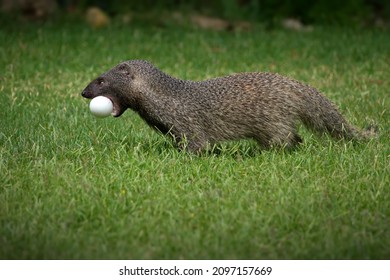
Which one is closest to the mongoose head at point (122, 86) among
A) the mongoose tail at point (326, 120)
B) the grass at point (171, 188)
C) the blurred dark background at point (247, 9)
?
the grass at point (171, 188)

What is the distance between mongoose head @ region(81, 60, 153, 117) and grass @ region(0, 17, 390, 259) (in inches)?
13.7

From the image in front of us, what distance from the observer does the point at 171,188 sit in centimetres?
531

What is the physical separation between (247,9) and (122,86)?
7115 mm

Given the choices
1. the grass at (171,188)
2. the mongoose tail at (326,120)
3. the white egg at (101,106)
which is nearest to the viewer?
the grass at (171,188)

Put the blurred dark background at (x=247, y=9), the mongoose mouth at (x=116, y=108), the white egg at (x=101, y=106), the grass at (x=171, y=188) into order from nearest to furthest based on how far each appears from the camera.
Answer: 1. the grass at (x=171, y=188)
2. the white egg at (x=101, y=106)
3. the mongoose mouth at (x=116, y=108)
4. the blurred dark background at (x=247, y=9)

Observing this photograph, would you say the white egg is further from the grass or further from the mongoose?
the grass

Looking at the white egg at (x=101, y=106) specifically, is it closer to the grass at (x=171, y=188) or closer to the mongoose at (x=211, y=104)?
the mongoose at (x=211, y=104)

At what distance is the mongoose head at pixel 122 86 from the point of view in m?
6.20

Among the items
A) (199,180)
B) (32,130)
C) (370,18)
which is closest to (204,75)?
(32,130)

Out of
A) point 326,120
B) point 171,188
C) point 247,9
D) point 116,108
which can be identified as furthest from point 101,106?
point 247,9

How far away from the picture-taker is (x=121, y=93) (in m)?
6.23

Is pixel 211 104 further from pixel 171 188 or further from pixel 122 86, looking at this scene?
pixel 171 188

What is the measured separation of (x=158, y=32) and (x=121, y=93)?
5602 millimetres

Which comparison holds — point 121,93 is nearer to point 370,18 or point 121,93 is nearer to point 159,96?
point 159,96
